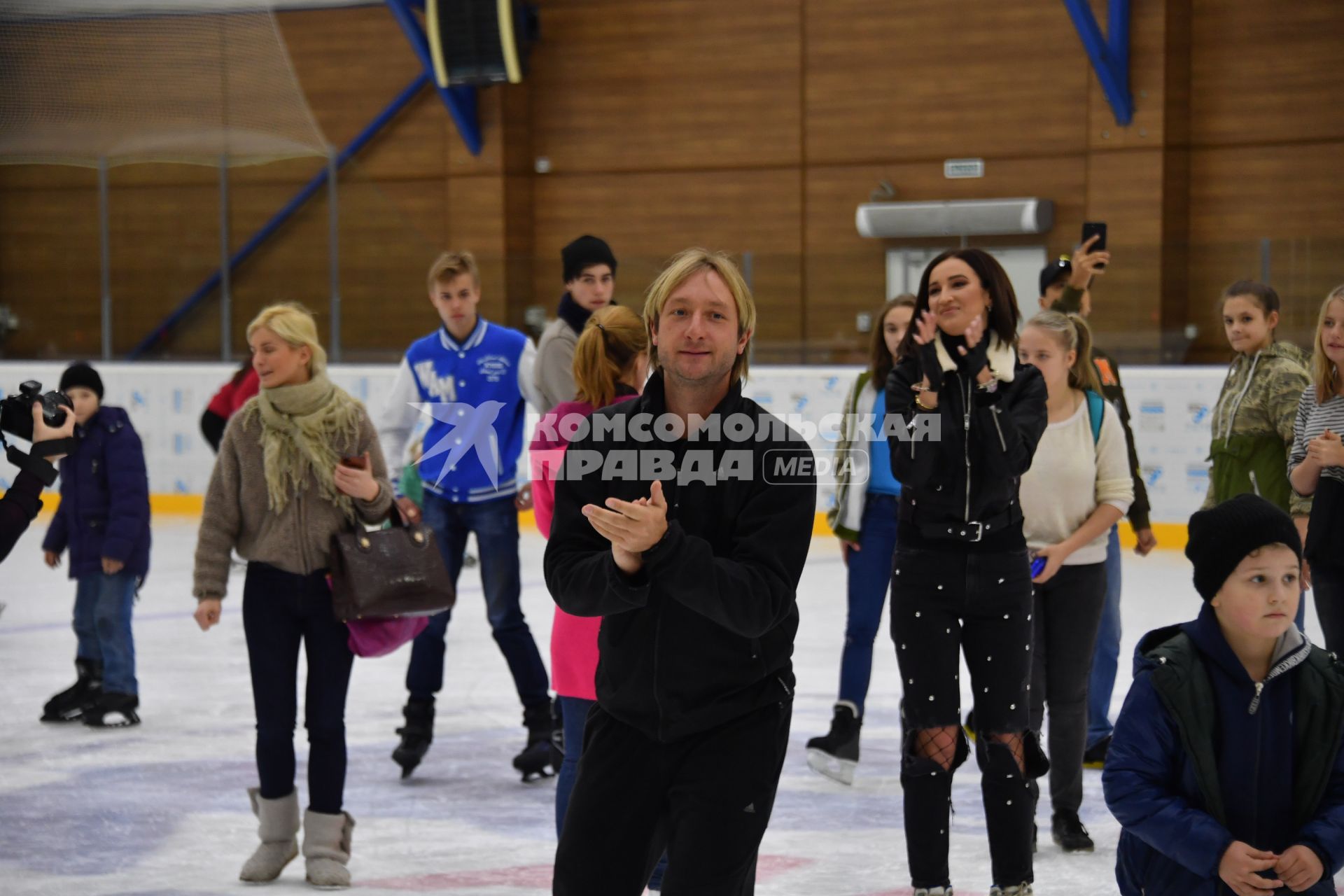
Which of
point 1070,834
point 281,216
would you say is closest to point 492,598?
point 1070,834

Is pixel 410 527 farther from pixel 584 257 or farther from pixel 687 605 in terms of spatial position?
pixel 687 605

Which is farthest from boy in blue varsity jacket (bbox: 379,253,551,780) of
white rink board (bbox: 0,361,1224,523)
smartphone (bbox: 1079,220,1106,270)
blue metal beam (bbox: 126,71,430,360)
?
blue metal beam (bbox: 126,71,430,360)

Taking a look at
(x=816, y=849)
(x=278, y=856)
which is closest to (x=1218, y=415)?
(x=816, y=849)

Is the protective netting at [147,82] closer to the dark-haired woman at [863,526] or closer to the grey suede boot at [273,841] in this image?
the dark-haired woman at [863,526]

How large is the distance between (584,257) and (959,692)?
2.19m

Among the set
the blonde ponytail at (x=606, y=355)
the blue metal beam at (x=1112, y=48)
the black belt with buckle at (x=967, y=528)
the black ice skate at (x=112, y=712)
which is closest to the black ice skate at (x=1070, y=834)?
the black belt with buckle at (x=967, y=528)

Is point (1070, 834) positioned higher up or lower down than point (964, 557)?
lower down

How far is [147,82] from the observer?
37.0 ft

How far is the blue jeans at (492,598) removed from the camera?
5.07 m

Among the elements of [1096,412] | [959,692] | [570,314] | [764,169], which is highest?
[764,169]

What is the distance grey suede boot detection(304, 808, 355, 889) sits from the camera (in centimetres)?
383

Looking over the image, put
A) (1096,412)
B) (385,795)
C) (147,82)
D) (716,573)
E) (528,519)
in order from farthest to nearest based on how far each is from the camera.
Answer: (528,519) < (147,82) < (385,795) < (1096,412) < (716,573)

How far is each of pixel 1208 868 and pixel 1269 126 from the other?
1245 cm

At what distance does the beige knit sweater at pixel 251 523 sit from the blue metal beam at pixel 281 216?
395 inches
